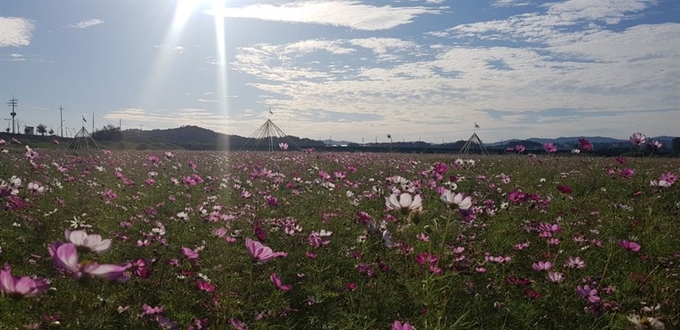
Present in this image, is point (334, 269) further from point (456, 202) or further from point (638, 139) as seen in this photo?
point (638, 139)

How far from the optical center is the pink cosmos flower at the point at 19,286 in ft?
3.28

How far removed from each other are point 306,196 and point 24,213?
2633mm

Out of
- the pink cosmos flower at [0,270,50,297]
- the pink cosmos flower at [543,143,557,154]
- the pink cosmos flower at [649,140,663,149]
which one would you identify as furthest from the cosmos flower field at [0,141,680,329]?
the pink cosmos flower at [543,143,557,154]

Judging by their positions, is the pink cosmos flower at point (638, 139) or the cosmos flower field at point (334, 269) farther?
the pink cosmos flower at point (638, 139)

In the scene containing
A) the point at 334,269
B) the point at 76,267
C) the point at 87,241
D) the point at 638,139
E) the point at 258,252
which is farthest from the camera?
the point at 638,139

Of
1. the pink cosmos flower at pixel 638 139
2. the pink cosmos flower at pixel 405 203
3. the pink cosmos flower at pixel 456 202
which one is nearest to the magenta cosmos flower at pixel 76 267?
the pink cosmos flower at pixel 405 203

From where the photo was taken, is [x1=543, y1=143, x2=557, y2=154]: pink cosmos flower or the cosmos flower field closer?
the cosmos flower field

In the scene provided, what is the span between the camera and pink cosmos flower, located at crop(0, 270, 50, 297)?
1.00 metres

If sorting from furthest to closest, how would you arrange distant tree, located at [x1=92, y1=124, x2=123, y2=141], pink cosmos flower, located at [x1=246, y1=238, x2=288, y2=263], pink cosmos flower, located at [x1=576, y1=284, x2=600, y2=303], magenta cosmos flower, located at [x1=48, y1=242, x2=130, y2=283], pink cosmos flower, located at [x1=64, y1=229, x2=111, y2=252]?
1. distant tree, located at [x1=92, y1=124, x2=123, y2=141]
2. pink cosmos flower, located at [x1=576, y1=284, x2=600, y2=303]
3. pink cosmos flower, located at [x1=246, y1=238, x2=288, y2=263]
4. pink cosmos flower, located at [x1=64, y1=229, x2=111, y2=252]
5. magenta cosmos flower, located at [x1=48, y1=242, x2=130, y2=283]

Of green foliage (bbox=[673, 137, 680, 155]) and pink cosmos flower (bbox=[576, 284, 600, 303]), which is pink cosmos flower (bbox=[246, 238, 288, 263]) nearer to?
pink cosmos flower (bbox=[576, 284, 600, 303])

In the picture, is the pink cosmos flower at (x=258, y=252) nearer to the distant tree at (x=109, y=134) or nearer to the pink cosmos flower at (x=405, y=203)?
the pink cosmos flower at (x=405, y=203)

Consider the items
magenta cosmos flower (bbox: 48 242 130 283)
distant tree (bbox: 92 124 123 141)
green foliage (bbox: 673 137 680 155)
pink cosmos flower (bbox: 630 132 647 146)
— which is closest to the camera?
magenta cosmos flower (bbox: 48 242 130 283)

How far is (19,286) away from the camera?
1012 mm

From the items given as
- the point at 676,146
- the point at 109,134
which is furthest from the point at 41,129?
the point at 676,146
